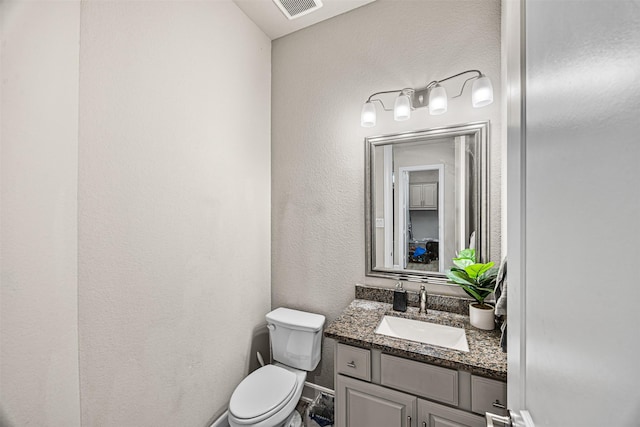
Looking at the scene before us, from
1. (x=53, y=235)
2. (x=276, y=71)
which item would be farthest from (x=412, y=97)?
(x=53, y=235)

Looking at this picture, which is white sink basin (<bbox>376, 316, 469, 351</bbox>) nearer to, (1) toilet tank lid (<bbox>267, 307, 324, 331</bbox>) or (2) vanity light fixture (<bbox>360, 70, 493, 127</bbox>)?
(1) toilet tank lid (<bbox>267, 307, 324, 331</bbox>)

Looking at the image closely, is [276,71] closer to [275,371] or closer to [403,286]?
[403,286]

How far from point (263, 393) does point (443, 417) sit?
92cm

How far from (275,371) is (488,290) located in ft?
4.33

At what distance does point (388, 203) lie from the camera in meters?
1.69

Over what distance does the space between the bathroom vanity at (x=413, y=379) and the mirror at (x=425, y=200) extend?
39 centimetres

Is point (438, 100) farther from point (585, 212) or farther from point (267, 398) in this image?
point (267, 398)

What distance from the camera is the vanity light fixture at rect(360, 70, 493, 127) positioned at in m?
1.33

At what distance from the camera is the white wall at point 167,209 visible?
1043 millimetres

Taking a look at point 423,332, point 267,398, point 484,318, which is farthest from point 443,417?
point 267,398

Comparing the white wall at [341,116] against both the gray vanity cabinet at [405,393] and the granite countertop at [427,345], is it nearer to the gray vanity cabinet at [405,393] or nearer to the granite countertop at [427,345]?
the granite countertop at [427,345]

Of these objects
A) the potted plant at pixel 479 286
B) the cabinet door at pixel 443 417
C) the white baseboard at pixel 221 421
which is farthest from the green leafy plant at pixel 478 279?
the white baseboard at pixel 221 421

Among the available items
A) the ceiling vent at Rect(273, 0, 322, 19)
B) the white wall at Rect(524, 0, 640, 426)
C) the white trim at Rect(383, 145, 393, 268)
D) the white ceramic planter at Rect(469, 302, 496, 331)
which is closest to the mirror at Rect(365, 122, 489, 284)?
the white trim at Rect(383, 145, 393, 268)

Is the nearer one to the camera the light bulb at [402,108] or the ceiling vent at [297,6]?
the light bulb at [402,108]
